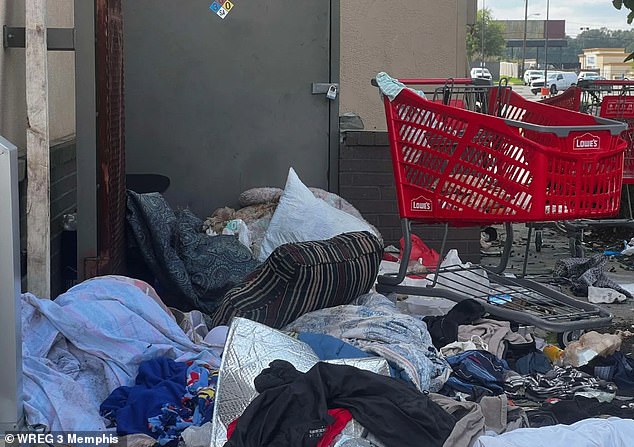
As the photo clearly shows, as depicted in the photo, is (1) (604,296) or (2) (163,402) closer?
(2) (163,402)

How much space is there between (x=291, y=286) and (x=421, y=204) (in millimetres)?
1061

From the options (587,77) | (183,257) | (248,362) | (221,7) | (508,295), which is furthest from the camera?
(587,77)

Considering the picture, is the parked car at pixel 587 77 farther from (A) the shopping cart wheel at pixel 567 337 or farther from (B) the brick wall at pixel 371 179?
(A) the shopping cart wheel at pixel 567 337

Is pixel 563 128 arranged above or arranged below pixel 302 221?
above

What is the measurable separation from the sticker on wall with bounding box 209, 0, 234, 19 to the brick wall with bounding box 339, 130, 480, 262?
1211 mm

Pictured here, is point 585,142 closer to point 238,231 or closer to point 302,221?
point 302,221

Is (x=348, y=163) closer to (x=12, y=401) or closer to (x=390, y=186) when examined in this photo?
(x=390, y=186)

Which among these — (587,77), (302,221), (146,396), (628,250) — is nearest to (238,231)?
(302,221)

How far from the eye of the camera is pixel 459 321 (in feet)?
17.0

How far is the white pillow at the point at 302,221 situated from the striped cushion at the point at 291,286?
1.25m

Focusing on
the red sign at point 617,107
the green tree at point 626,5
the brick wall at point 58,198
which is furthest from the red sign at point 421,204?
the red sign at point 617,107

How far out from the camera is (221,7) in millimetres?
7262

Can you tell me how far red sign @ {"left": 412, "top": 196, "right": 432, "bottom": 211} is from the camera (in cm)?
549

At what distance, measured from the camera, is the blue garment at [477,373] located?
14.4 ft
